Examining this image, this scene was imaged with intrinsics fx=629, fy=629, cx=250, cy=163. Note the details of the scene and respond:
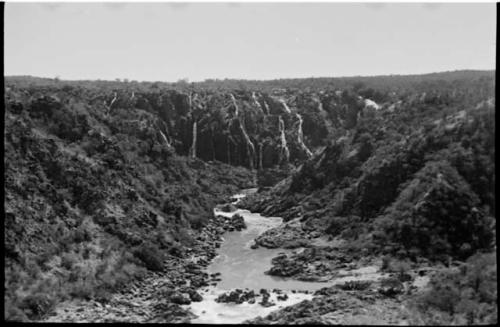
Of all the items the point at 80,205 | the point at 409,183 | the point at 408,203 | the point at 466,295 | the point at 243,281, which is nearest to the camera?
the point at 466,295

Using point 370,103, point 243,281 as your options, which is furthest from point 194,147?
point 243,281

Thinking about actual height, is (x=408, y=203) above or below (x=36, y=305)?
above

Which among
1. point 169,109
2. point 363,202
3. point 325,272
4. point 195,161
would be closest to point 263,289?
point 325,272

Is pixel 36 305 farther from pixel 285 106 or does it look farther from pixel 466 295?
pixel 285 106

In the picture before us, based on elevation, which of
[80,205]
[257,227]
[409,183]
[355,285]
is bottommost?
[257,227]

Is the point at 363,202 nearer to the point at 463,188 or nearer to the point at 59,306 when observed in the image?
the point at 463,188

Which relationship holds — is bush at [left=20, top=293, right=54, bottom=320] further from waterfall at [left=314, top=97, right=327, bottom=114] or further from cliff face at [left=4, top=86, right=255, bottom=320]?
waterfall at [left=314, top=97, right=327, bottom=114]

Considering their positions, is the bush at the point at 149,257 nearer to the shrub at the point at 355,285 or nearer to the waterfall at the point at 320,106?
the shrub at the point at 355,285

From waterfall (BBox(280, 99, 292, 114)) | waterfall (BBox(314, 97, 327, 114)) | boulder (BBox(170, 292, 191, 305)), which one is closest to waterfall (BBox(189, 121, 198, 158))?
waterfall (BBox(280, 99, 292, 114))
